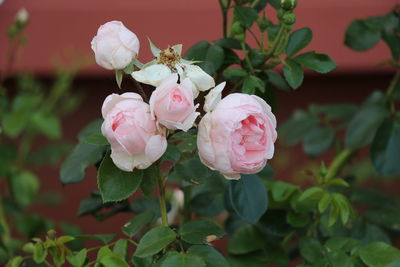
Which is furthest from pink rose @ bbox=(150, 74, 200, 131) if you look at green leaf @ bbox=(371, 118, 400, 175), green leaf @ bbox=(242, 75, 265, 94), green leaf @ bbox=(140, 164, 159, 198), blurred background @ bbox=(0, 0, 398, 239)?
blurred background @ bbox=(0, 0, 398, 239)

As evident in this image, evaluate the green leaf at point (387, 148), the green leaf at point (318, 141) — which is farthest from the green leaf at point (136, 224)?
the green leaf at point (318, 141)

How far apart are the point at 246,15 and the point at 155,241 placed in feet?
1.26

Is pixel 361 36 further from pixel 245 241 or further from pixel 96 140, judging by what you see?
pixel 96 140

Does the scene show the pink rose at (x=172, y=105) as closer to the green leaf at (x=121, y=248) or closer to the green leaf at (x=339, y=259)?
the green leaf at (x=121, y=248)

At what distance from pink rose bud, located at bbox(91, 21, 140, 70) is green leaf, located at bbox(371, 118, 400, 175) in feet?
2.17

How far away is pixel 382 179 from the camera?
2.21 m

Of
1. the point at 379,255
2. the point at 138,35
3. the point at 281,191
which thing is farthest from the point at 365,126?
the point at 138,35

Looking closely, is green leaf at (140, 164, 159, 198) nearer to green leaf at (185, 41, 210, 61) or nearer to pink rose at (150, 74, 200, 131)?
pink rose at (150, 74, 200, 131)

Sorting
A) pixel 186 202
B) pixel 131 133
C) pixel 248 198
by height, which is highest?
pixel 131 133

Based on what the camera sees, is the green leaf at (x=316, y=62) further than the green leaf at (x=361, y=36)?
No

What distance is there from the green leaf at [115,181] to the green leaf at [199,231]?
12 centimetres

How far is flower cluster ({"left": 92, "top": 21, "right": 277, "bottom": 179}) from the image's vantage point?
78 cm

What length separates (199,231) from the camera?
0.93m

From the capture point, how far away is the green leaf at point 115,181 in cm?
84
